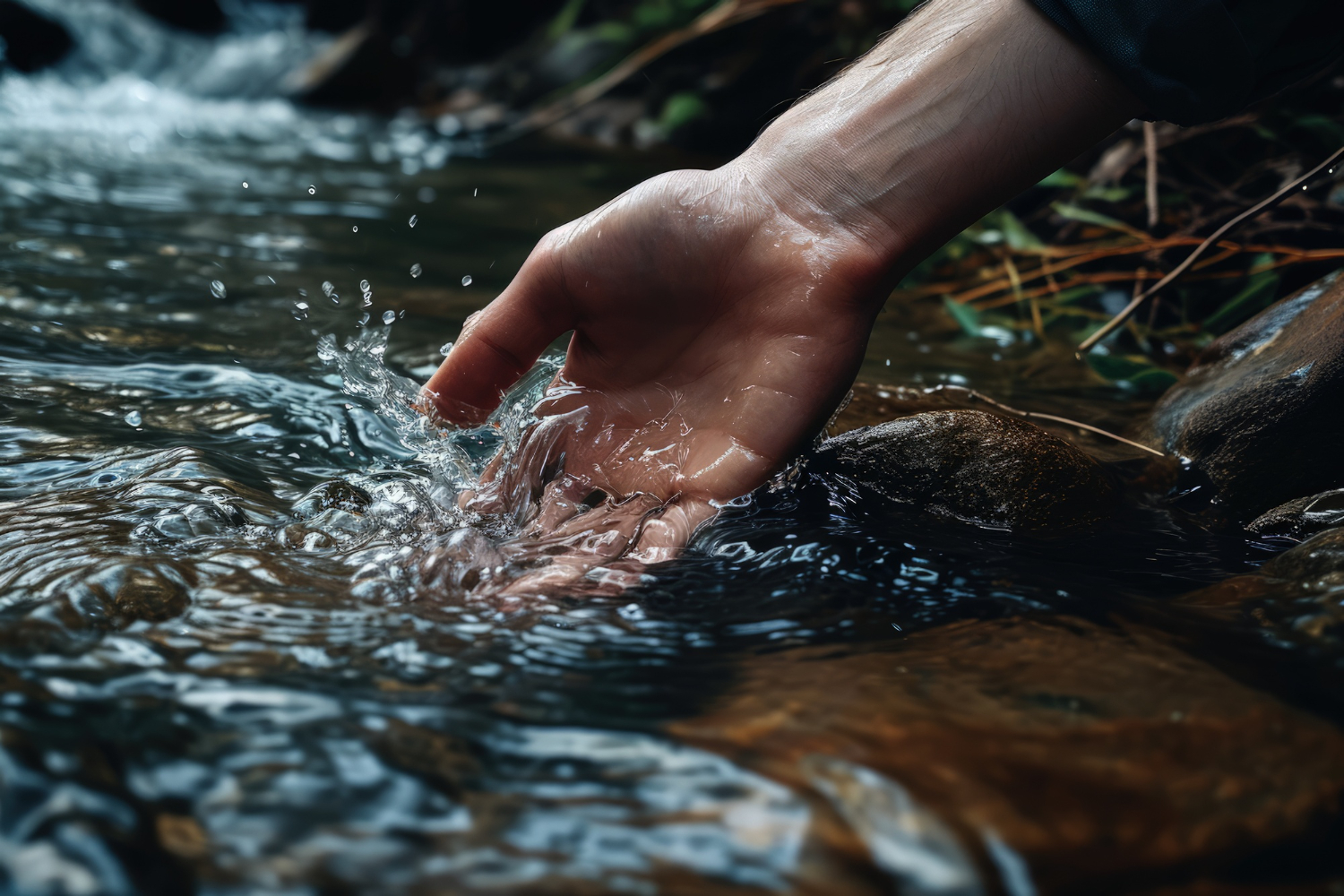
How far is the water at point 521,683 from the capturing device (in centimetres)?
98

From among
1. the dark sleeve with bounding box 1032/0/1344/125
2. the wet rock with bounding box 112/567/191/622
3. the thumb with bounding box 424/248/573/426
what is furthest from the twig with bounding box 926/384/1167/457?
the wet rock with bounding box 112/567/191/622

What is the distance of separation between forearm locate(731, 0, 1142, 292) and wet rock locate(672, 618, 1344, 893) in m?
1.13

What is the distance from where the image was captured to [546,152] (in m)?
8.00

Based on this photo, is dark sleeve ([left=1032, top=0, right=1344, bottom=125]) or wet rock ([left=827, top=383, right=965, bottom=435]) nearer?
dark sleeve ([left=1032, top=0, right=1344, bottom=125])

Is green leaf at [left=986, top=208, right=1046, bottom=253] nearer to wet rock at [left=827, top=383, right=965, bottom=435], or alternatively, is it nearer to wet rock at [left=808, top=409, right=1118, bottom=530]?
wet rock at [left=827, top=383, right=965, bottom=435]

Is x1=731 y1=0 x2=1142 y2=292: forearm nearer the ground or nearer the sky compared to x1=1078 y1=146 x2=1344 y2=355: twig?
nearer the sky

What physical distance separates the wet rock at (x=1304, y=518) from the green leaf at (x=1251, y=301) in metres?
1.44

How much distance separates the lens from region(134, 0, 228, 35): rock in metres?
13.4

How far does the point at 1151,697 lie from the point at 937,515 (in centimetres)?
83

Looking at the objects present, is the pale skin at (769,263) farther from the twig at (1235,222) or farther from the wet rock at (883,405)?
the twig at (1235,222)

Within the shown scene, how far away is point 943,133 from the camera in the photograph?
83.4 inches

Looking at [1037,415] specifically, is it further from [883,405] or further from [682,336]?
[682,336]

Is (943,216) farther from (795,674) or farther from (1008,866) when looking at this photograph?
(1008,866)

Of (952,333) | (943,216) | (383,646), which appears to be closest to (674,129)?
(952,333)
